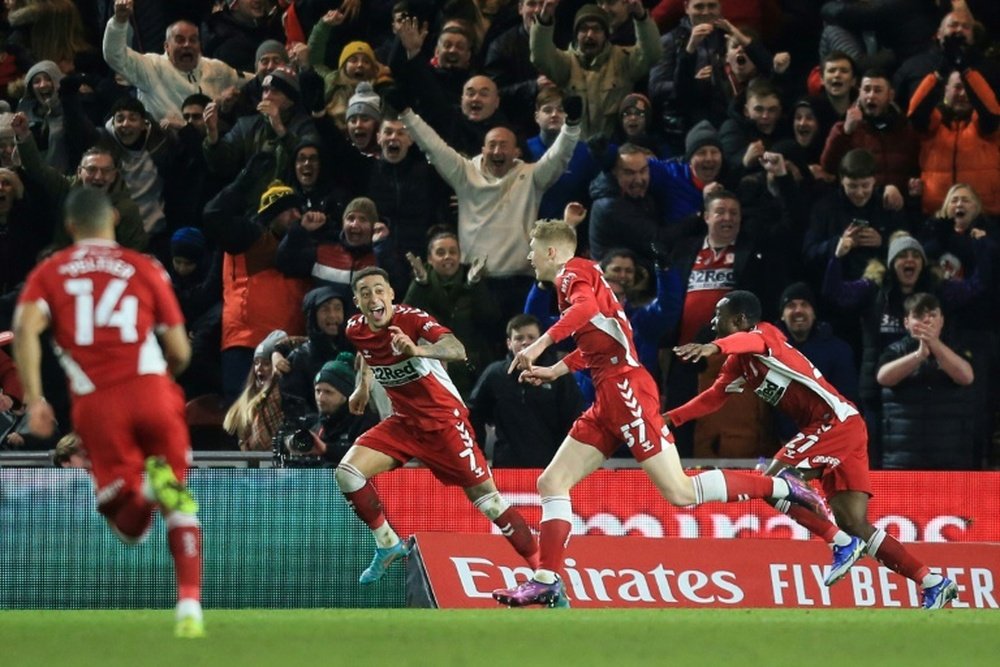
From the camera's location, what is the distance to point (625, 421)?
1109 cm

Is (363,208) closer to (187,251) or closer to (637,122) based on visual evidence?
(187,251)

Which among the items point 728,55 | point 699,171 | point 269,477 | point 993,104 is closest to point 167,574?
point 269,477

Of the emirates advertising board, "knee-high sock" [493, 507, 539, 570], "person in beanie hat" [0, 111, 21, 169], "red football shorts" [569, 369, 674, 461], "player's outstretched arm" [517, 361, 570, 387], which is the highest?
"person in beanie hat" [0, 111, 21, 169]

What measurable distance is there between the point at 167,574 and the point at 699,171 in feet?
17.1

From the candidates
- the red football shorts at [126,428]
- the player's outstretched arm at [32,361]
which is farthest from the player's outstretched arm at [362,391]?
the player's outstretched arm at [32,361]

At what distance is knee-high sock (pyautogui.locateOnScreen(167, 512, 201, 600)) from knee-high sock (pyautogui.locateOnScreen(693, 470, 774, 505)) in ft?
13.1

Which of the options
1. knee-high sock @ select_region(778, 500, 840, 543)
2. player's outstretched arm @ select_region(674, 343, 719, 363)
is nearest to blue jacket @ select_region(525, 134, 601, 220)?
knee-high sock @ select_region(778, 500, 840, 543)

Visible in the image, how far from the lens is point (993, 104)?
1442 centimetres

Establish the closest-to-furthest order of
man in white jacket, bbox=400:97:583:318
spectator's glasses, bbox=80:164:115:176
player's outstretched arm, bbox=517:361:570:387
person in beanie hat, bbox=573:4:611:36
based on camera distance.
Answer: player's outstretched arm, bbox=517:361:570:387, man in white jacket, bbox=400:97:583:318, spectator's glasses, bbox=80:164:115:176, person in beanie hat, bbox=573:4:611:36

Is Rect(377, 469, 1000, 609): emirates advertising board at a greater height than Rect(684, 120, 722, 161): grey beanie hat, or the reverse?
Rect(684, 120, 722, 161): grey beanie hat

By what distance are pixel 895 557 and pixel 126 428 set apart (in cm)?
558

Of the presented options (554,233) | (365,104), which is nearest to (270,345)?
(365,104)

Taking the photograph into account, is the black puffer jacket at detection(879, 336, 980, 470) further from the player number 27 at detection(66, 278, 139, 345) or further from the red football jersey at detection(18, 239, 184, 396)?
the player number 27 at detection(66, 278, 139, 345)

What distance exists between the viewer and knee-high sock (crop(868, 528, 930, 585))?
460 inches
